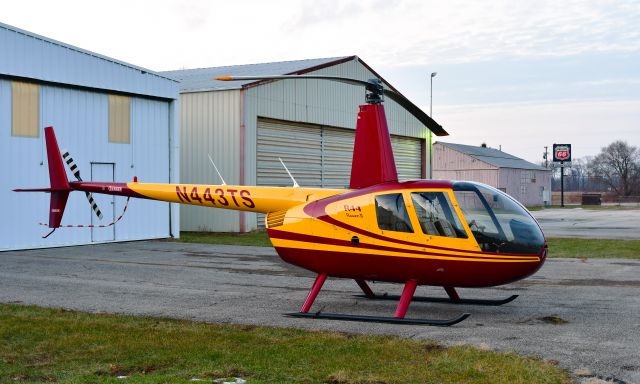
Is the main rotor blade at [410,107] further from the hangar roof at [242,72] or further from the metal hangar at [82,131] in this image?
the hangar roof at [242,72]

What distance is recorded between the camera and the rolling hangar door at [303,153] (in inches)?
1120

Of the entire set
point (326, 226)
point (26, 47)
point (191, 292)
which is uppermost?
point (26, 47)

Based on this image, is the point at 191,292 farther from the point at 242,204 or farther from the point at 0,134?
the point at 0,134

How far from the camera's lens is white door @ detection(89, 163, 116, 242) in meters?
22.2

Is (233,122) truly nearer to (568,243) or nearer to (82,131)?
(82,131)

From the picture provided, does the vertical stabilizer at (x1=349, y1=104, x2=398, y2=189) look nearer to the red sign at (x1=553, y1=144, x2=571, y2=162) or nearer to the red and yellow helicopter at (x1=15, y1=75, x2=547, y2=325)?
the red and yellow helicopter at (x1=15, y1=75, x2=547, y2=325)

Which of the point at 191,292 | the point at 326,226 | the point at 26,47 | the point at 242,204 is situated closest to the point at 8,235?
the point at 26,47

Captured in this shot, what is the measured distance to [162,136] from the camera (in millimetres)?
24875

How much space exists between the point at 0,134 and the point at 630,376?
1780 centimetres

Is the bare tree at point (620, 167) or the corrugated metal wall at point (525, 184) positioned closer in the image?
the corrugated metal wall at point (525, 184)

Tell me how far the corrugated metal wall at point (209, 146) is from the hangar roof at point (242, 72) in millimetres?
418

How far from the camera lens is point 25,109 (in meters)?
20.2

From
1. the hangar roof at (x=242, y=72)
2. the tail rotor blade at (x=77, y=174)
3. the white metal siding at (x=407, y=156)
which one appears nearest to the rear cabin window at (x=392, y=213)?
the tail rotor blade at (x=77, y=174)

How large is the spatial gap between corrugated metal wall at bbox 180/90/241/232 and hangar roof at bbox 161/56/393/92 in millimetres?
418
